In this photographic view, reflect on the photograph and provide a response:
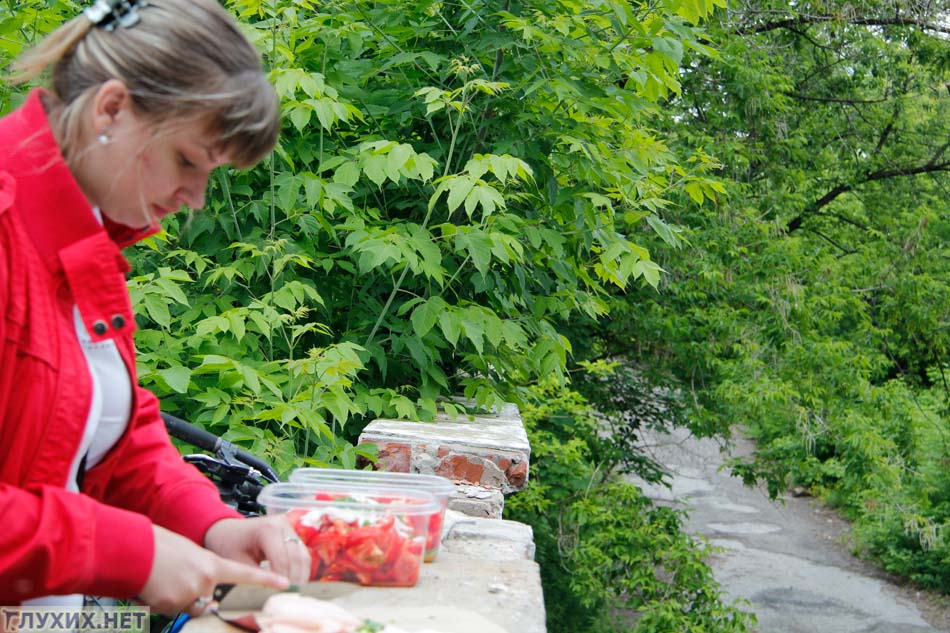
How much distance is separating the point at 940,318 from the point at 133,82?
990 cm

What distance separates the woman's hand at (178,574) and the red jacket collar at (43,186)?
0.39 meters

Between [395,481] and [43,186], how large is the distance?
958mm

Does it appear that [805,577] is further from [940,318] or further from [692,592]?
[692,592]

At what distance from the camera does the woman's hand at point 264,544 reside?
Result: 157 cm

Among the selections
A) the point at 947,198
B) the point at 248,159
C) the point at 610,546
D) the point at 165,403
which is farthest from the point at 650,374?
the point at 248,159

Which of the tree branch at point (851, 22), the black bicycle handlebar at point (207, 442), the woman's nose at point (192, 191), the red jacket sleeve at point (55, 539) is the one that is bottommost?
the black bicycle handlebar at point (207, 442)

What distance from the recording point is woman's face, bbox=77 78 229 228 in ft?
4.48

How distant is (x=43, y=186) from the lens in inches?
52.2

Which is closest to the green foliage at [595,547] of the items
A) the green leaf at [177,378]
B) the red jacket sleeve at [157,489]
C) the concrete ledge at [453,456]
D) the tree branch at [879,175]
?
the tree branch at [879,175]

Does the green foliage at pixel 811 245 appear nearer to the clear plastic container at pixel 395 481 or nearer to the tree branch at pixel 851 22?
the tree branch at pixel 851 22

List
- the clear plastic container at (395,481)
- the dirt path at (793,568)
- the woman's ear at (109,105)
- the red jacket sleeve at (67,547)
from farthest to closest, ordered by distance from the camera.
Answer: the dirt path at (793,568)
the clear plastic container at (395,481)
the woman's ear at (109,105)
the red jacket sleeve at (67,547)

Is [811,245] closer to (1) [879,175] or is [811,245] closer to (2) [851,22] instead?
(1) [879,175]

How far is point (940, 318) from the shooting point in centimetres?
997

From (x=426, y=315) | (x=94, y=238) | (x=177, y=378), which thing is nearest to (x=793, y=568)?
(x=426, y=315)
